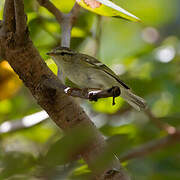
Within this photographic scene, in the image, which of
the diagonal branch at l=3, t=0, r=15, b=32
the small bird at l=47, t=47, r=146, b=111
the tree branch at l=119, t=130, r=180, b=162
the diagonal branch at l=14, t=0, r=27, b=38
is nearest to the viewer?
the diagonal branch at l=14, t=0, r=27, b=38

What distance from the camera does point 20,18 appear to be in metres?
1.36

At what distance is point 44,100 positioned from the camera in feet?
4.86

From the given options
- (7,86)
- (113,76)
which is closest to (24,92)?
(7,86)

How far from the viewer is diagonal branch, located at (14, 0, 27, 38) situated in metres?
1.33

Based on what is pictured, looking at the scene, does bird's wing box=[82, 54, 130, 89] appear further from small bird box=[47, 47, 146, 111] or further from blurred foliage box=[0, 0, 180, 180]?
blurred foliage box=[0, 0, 180, 180]

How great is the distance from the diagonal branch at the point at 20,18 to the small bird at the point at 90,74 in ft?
1.48

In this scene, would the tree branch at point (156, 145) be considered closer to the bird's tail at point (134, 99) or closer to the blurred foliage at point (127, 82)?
the blurred foliage at point (127, 82)

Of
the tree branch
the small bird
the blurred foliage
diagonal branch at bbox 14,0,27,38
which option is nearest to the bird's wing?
the small bird

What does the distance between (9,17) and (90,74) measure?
1.82 feet

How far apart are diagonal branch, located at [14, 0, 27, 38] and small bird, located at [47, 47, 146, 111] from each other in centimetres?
45

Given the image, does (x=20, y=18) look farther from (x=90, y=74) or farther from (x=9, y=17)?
(x=90, y=74)

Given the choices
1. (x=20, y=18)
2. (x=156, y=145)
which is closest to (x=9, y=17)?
(x=20, y=18)

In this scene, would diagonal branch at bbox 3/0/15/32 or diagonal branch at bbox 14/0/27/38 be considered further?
diagonal branch at bbox 3/0/15/32

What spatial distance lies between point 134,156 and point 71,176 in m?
1.68
